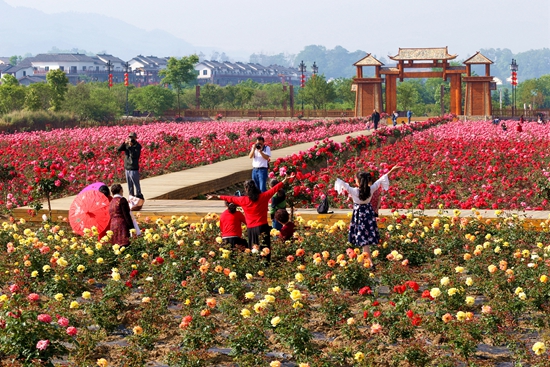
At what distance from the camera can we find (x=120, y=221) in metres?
10.6

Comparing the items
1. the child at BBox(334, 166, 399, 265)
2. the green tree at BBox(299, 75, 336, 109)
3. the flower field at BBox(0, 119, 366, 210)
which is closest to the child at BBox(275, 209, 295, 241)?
the child at BBox(334, 166, 399, 265)

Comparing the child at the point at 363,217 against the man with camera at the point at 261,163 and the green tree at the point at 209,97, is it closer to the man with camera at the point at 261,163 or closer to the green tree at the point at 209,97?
the man with camera at the point at 261,163

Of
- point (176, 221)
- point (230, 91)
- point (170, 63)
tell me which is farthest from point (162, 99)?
point (176, 221)

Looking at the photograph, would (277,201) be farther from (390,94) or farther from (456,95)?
(456,95)

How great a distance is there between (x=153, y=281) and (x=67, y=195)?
10.1m

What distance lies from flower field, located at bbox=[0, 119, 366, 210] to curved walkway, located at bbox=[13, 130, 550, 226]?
66 centimetres

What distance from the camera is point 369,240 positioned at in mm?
9781

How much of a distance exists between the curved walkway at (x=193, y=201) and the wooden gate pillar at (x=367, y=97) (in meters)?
43.0

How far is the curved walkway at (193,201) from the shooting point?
1305 centimetres

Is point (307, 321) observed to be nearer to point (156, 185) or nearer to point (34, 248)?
point (34, 248)

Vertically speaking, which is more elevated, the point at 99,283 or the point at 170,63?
the point at 170,63

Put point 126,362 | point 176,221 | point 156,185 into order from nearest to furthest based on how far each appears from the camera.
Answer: point 126,362 → point 176,221 → point 156,185

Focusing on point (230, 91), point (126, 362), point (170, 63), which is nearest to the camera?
point (126, 362)

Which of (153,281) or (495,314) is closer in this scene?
(495,314)
